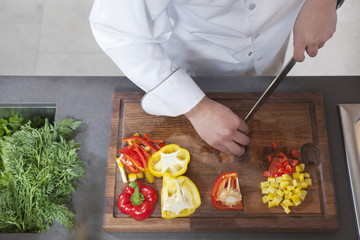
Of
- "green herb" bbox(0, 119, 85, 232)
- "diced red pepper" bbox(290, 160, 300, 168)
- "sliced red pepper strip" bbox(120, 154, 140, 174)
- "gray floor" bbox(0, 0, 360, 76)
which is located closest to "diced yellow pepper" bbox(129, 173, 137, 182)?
"sliced red pepper strip" bbox(120, 154, 140, 174)

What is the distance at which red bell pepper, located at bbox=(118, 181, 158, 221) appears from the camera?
3.38 feet

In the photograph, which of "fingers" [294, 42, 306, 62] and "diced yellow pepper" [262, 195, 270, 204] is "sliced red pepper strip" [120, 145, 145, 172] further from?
"fingers" [294, 42, 306, 62]

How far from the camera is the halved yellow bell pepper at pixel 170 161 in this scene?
109 centimetres

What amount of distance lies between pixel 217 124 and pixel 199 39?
→ 1.03ft

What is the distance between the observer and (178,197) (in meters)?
1.02

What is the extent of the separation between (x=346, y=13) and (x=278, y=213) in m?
1.70

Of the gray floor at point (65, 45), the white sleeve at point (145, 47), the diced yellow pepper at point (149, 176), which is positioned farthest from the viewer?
the gray floor at point (65, 45)

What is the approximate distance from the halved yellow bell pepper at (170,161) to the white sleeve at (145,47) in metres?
0.14

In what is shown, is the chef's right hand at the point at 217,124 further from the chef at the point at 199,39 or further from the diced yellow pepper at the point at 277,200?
the diced yellow pepper at the point at 277,200

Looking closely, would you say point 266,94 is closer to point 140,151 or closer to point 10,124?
point 140,151

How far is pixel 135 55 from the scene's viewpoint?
3.02 feet

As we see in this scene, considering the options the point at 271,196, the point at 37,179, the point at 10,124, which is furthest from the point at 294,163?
the point at 10,124

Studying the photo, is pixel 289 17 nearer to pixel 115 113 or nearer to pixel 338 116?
pixel 338 116

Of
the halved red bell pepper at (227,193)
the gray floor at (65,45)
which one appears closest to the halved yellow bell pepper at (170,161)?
the halved red bell pepper at (227,193)
